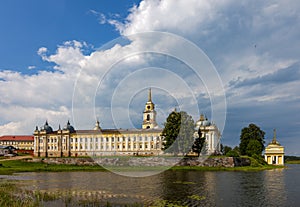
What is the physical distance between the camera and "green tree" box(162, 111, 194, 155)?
7481cm

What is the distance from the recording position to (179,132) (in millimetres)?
75125

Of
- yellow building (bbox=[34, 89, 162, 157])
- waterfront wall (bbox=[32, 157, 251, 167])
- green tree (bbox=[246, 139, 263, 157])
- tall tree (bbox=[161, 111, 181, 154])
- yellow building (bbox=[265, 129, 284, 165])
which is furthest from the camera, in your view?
yellow building (bbox=[34, 89, 162, 157])

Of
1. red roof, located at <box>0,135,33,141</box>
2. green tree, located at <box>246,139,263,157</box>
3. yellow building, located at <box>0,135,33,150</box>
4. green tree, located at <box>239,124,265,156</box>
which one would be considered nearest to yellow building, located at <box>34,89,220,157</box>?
green tree, located at <box>239,124,265,156</box>

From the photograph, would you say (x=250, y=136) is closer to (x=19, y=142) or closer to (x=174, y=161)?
(x=174, y=161)

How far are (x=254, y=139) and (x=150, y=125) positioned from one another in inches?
1532

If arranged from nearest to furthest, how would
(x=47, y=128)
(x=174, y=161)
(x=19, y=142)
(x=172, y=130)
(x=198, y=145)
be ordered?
(x=174, y=161) < (x=172, y=130) < (x=198, y=145) < (x=47, y=128) < (x=19, y=142)

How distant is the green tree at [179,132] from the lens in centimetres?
7481

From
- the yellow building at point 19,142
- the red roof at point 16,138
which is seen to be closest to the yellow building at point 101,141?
the yellow building at point 19,142

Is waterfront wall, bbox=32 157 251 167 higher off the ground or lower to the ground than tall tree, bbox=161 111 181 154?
lower

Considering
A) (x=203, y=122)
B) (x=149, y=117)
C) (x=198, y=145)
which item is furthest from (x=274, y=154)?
(x=149, y=117)

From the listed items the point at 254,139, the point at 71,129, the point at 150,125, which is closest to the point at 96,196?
the point at 254,139

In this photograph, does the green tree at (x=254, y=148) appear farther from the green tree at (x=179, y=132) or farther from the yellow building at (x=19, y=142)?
the yellow building at (x=19, y=142)

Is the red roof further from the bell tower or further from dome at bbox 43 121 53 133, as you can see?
the bell tower

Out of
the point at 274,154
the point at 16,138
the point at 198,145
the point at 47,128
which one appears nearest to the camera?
the point at 198,145
